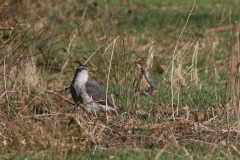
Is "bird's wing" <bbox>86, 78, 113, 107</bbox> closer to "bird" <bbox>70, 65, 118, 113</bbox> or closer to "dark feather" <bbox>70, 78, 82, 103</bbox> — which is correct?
"bird" <bbox>70, 65, 118, 113</bbox>

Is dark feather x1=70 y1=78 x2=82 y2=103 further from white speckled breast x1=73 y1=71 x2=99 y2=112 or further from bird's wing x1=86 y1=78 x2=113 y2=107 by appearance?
bird's wing x1=86 y1=78 x2=113 y2=107

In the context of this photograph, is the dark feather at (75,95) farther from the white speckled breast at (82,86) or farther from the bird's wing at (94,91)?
the bird's wing at (94,91)

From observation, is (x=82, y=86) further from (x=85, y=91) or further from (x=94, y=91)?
(x=94, y=91)

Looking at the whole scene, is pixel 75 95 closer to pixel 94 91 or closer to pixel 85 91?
pixel 85 91

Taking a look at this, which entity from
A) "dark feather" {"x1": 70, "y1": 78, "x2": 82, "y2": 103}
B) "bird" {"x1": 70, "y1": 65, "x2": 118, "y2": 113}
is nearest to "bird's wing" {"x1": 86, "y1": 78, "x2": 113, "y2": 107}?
"bird" {"x1": 70, "y1": 65, "x2": 118, "y2": 113}

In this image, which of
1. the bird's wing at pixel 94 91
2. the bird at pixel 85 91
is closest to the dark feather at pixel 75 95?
the bird at pixel 85 91

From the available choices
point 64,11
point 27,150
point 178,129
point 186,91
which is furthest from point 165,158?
point 64,11

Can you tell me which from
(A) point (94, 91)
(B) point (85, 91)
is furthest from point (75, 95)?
(A) point (94, 91)

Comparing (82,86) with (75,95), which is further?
(82,86)

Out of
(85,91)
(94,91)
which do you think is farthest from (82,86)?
(94,91)

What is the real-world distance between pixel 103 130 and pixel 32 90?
1.59 meters

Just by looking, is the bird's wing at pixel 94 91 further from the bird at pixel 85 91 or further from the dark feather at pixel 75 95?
the dark feather at pixel 75 95

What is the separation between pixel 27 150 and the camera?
363 cm

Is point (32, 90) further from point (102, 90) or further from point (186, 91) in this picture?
point (186, 91)
